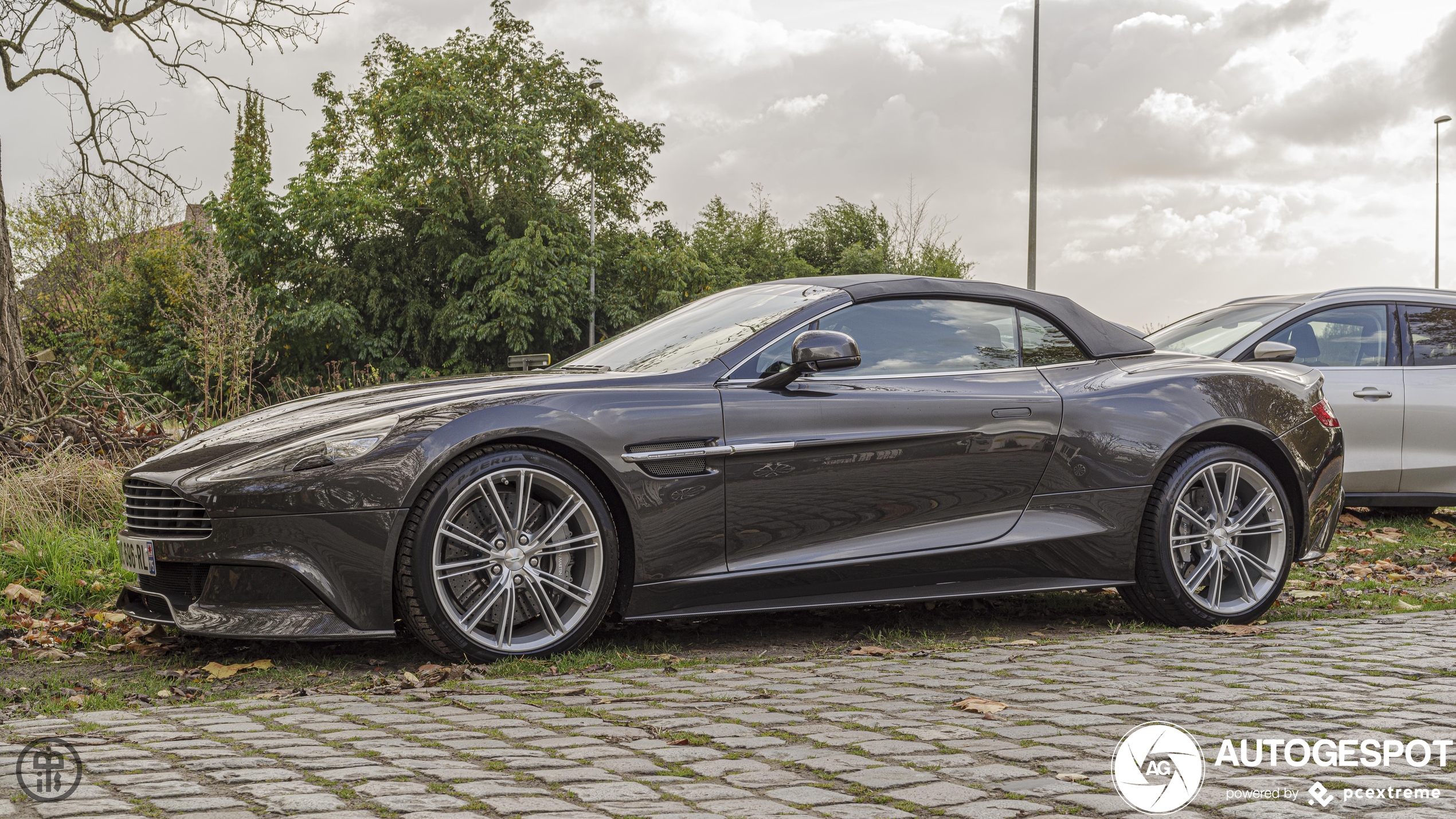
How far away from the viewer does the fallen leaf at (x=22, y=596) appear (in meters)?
6.05

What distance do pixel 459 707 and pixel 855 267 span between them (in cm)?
5658

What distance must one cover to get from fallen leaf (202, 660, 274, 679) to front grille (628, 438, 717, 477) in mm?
1577

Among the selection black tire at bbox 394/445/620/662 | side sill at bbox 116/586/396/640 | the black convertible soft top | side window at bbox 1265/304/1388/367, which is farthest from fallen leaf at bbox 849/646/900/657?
side window at bbox 1265/304/1388/367

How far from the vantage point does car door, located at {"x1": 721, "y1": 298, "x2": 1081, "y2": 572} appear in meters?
4.71

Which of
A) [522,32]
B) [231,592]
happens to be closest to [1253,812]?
[231,592]

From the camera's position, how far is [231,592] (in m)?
4.28

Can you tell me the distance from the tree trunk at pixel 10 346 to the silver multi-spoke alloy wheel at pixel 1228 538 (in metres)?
7.86

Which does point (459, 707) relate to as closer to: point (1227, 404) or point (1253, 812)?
point (1253, 812)

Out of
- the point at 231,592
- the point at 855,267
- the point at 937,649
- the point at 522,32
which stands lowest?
the point at 937,649

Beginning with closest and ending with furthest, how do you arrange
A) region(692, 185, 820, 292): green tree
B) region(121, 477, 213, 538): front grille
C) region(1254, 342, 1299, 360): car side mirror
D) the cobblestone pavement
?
the cobblestone pavement, region(121, 477, 213, 538): front grille, region(1254, 342, 1299, 360): car side mirror, region(692, 185, 820, 292): green tree

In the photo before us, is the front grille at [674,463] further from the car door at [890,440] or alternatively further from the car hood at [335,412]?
the car hood at [335,412]

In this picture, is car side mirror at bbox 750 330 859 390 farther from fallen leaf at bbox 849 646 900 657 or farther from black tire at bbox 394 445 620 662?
fallen leaf at bbox 849 646 900 657

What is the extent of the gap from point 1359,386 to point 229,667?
7.63 meters

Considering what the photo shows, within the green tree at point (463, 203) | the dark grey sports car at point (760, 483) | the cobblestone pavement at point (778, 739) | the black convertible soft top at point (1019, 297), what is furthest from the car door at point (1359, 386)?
the green tree at point (463, 203)
